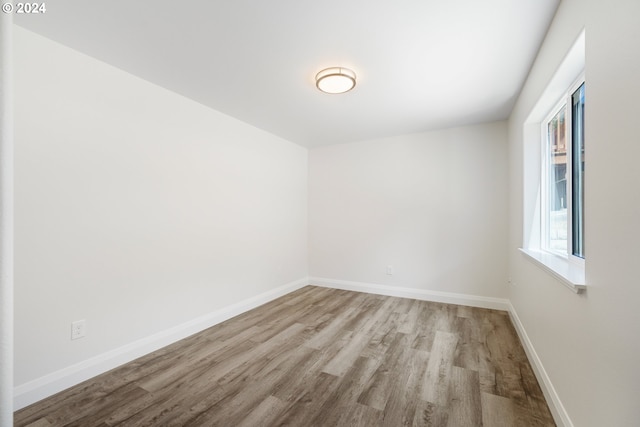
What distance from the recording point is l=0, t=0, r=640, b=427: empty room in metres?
1.14

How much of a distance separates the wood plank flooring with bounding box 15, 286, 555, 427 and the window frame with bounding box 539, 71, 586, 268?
36.9 inches

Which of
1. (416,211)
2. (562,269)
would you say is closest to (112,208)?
(562,269)

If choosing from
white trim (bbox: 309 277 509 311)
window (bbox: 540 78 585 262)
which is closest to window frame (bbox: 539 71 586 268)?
window (bbox: 540 78 585 262)

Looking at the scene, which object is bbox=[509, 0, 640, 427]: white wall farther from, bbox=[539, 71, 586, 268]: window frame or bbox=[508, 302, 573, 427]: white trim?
bbox=[539, 71, 586, 268]: window frame

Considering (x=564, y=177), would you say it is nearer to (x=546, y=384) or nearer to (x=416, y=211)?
(x=546, y=384)

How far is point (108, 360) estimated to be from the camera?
2086 millimetres

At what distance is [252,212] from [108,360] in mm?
1996

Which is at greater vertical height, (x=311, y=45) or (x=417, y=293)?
(x=311, y=45)

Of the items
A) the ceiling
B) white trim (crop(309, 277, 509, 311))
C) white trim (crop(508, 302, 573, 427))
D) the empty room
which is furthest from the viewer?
white trim (crop(309, 277, 509, 311))

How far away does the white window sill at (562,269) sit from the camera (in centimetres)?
129

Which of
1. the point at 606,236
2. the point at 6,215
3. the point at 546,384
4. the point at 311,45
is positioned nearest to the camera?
the point at 6,215

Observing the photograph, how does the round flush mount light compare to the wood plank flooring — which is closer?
the wood plank flooring

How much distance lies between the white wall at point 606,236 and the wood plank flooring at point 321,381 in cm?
53

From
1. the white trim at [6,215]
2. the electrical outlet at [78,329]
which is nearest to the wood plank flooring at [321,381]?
the electrical outlet at [78,329]
